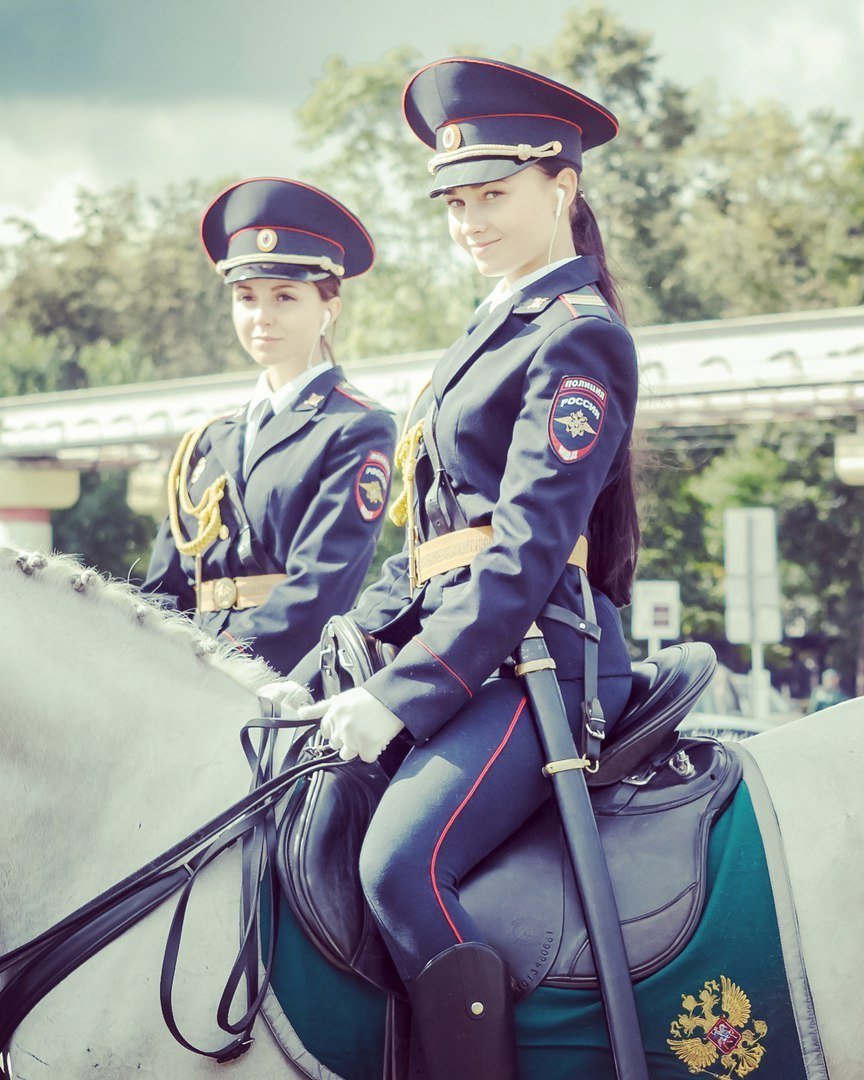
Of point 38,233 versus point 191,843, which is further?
point 38,233

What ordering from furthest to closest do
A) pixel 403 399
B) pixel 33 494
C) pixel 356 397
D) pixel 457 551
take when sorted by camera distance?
pixel 33 494
pixel 403 399
pixel 356 397
pixel 457 551

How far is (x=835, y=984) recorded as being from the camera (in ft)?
9.12

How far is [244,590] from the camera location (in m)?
4.79

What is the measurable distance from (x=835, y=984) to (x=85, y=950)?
5.16 feet

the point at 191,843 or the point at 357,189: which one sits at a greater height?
the point at 357,189

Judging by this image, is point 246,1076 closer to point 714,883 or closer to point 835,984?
point 714,883

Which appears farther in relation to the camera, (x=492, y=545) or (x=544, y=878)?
(x=492, y=545)

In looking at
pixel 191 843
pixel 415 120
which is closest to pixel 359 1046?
pixel 191 843

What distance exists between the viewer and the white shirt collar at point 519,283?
3.33m

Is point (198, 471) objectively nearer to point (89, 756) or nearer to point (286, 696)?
point (286, 696)

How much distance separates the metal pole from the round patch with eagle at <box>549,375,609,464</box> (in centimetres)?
45

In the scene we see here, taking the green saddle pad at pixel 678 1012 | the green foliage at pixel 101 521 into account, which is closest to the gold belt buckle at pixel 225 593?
the green saddle pad at pixel 678 1012

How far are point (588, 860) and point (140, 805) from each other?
3.38ft

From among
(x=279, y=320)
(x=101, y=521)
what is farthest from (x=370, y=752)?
(x=101, y=521)
